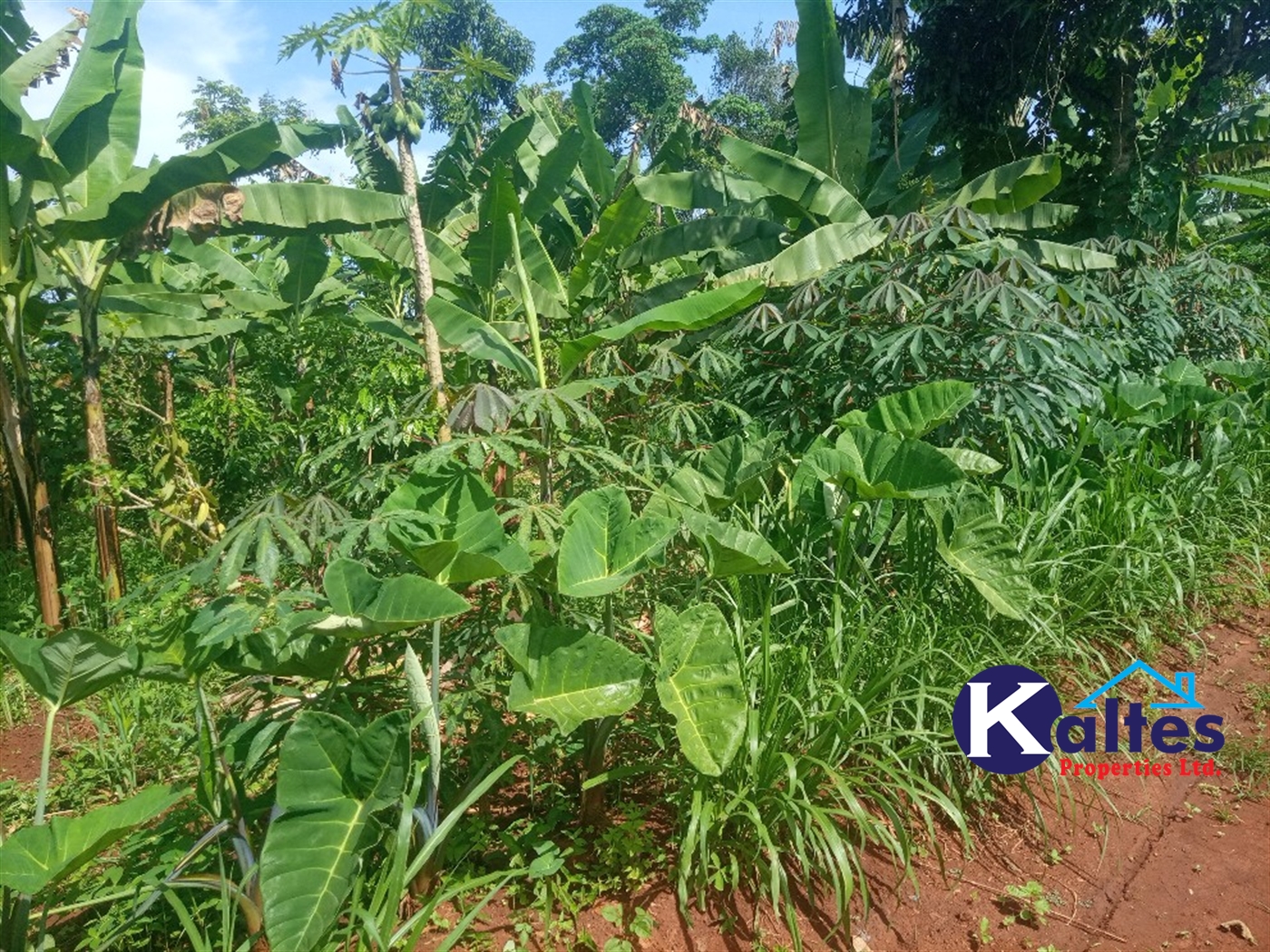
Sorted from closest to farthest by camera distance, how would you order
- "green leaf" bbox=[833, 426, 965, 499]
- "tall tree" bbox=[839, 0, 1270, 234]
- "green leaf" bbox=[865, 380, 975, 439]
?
"green leaf" bbox=[833, 426, 965, 499], "green leaf" bbox=[865, 380, 975, 439], "tall tree" bbox=[839, 0, 1270, 234]

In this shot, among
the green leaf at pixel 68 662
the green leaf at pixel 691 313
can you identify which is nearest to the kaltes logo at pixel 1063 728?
the green leaf at pixel 691 313

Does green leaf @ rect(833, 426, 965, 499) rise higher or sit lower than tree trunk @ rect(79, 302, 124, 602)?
lower

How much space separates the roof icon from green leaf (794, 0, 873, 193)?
14.5 feet

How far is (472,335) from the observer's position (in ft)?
12.4

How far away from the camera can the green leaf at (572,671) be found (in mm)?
2070

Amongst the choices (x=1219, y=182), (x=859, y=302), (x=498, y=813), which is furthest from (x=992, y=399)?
(x=1219, y=182)

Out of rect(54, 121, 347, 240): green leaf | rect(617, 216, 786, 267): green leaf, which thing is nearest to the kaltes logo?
rect(617, 216, 786, 267): green leaf

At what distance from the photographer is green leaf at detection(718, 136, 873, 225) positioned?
5961mm

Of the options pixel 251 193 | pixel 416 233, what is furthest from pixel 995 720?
pixel 251 193

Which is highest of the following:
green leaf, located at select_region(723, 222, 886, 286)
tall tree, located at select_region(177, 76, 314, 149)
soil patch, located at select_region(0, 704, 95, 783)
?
tall tree, located at select_region(177, 76, 314, 149)

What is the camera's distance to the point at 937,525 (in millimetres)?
2834

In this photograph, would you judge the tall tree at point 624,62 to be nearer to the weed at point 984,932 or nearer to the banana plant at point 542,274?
the banana plant at point 542,274

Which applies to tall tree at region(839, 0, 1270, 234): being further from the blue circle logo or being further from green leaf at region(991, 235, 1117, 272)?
the blue circle logo

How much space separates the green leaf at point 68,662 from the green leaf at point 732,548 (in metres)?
1.35
